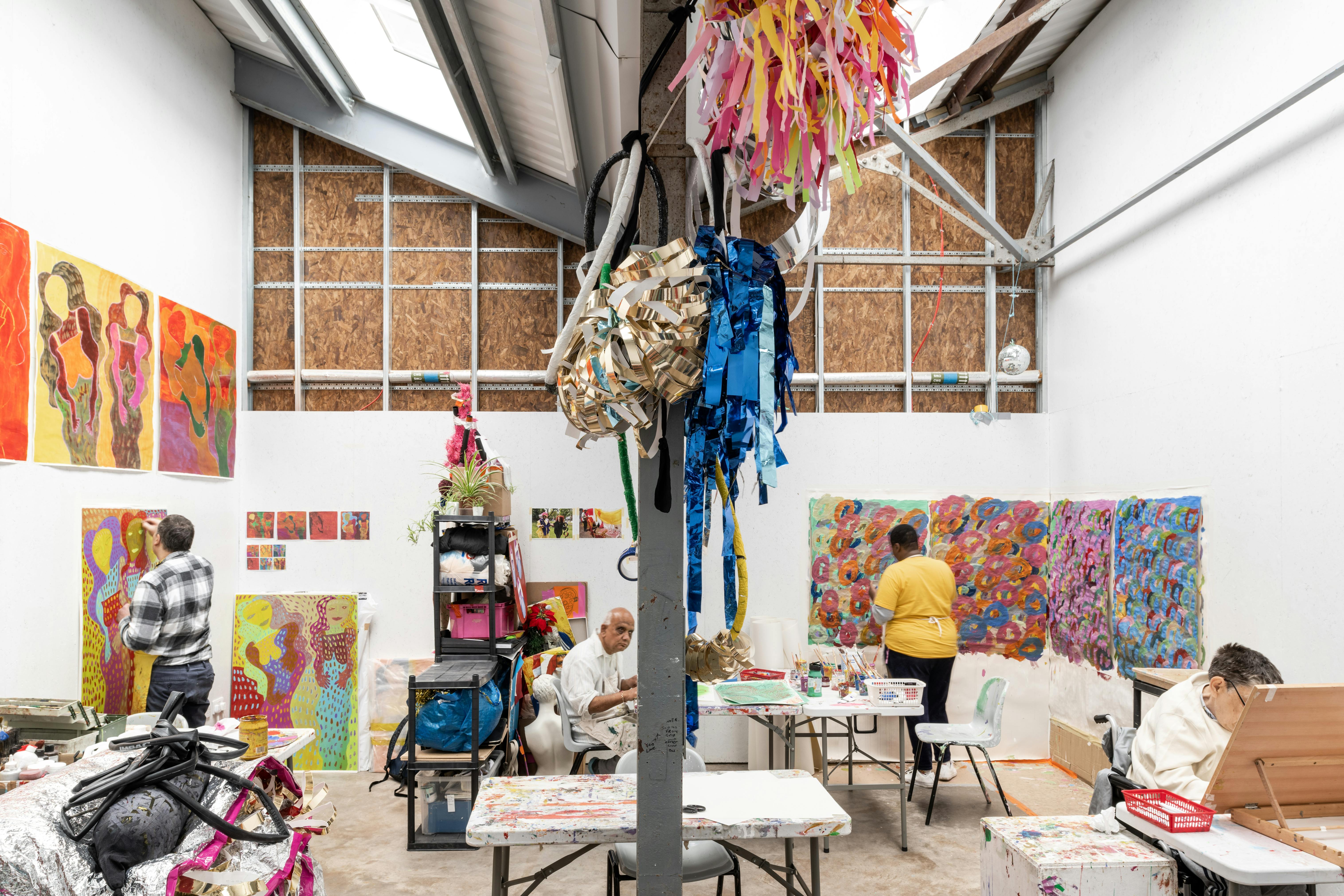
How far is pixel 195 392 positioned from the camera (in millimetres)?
5984

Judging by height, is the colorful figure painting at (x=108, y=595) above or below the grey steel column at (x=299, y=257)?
below

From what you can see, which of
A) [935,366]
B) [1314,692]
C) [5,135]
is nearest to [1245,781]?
[1314,692]

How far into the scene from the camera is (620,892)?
4.17 metres

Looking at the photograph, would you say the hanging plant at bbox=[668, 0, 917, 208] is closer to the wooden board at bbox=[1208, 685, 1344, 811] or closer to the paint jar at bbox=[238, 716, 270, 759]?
the wooden board at bbox=[1208, 685, 1344, 811]

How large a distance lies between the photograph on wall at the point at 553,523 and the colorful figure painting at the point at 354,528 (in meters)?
1.27

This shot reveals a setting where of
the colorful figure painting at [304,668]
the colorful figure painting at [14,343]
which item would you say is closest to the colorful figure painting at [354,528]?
the colorful figure painting at [304,668]

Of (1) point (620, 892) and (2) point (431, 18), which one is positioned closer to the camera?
(1) point (620, 892)

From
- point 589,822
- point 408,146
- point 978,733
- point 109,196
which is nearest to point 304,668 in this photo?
point 109,196

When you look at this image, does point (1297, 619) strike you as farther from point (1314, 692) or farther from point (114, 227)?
point (114, 227)

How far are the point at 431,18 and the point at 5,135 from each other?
2145mm

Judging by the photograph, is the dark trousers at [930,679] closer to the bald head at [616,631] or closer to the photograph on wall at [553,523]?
the bald head at [616,631]

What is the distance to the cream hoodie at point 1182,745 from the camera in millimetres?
3211

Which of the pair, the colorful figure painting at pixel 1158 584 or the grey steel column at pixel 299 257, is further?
the grey steel column at pixel 299 257

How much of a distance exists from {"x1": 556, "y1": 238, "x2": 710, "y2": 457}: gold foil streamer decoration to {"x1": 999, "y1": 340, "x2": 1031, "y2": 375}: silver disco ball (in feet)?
16.9
